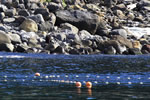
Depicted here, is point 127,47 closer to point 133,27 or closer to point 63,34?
point 63,34

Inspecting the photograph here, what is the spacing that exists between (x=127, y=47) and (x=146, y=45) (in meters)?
2.46

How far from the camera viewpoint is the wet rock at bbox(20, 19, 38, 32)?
58562 mm

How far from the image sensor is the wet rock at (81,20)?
6359 centimetres

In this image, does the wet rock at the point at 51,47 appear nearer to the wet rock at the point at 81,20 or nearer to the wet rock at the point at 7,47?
the wet rock at the point at 7,47

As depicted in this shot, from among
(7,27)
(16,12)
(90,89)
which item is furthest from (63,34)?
(90,89)

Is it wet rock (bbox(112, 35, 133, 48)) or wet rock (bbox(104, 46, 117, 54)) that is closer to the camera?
wet rock (bbox(104, 46, 117, 54))

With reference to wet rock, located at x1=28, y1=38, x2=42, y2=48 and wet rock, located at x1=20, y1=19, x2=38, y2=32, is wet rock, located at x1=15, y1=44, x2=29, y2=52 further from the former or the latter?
wet rock, located at x1=20, y1=19, x2=38, y2=32

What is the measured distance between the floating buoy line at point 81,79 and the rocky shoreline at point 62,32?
939 inches

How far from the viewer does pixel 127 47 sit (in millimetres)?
55344

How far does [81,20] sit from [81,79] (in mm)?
39767

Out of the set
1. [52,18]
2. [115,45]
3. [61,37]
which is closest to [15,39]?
[61,37]

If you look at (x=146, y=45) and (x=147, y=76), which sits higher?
(x=146, y=45)

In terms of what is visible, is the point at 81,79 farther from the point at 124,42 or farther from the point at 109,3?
the point at 109,3

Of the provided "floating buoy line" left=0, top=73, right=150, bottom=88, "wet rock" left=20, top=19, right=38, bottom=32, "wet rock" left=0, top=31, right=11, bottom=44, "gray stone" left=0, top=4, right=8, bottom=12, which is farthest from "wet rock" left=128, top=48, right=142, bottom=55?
"floating buoy line" left=0, top=73, right=150, bottom=88
